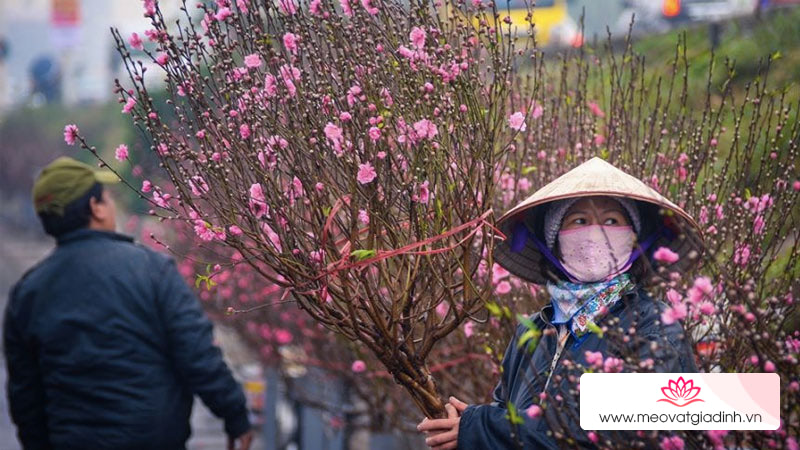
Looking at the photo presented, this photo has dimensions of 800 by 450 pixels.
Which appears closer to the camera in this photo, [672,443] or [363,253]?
[672,443]

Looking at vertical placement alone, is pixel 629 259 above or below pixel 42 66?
above

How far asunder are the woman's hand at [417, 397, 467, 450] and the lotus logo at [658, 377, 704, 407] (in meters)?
0.75

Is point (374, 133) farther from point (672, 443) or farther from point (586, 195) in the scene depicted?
point (672, 443)

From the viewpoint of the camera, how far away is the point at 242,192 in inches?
161

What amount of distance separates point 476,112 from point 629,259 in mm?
759

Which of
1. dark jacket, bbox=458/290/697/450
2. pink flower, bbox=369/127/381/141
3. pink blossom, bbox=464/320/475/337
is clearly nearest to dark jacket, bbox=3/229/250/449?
pink blossom, bbox=464/320/475/337

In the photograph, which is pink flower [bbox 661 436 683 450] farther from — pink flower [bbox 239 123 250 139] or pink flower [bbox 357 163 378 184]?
pink flower [bbox 239 123 250 139]

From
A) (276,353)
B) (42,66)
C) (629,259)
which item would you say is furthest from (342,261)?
(42,66)

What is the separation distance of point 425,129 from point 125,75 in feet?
250

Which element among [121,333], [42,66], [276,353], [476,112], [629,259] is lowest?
[42,66]

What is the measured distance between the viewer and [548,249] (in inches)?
152

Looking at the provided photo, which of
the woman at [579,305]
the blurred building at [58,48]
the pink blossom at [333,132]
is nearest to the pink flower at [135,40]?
the pink blossom at [333,132]

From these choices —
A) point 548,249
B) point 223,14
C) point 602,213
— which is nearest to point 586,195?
point 602,213

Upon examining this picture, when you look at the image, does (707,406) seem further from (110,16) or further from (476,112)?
(110,16)
